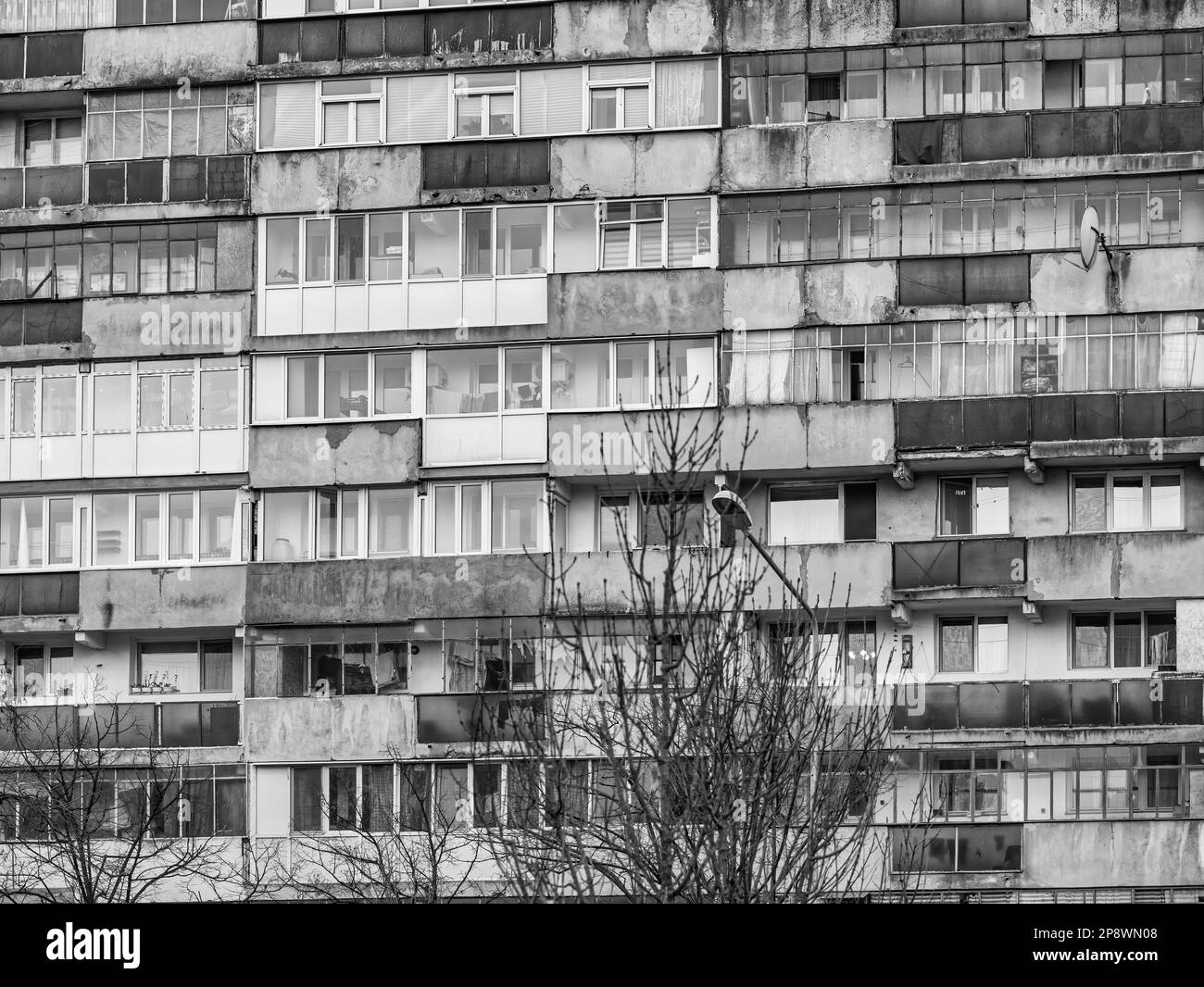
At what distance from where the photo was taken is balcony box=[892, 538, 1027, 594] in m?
48.5

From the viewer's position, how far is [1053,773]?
1909 inches

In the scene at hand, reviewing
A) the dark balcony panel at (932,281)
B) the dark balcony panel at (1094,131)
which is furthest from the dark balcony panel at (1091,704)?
the dark balcony panel at (1094,131)

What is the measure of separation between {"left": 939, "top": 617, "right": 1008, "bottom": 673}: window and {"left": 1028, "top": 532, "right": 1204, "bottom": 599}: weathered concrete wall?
1616mm

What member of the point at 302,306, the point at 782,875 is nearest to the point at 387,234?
the point at 302,306

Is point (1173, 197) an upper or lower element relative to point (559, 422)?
upper

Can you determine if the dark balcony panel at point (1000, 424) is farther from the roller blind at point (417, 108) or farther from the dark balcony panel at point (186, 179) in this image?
the dark balcony panel at point (186, 179)

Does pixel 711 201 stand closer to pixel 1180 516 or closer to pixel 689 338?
pixel 689 338

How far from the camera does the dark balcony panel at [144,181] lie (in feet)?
173

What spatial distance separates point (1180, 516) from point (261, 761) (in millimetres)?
16598

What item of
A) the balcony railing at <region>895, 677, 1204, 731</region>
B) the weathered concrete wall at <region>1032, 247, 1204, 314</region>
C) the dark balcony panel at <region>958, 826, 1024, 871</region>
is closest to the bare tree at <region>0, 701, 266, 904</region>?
the balcony railing at <region>895, 677, 1204, 731</region>

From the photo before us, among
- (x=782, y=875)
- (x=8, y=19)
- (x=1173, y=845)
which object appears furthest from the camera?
(x=8, y=19)

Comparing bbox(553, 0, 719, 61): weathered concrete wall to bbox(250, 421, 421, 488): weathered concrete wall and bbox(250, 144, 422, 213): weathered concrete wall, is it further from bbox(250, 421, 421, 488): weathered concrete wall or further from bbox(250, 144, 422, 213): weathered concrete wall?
bbox(250, 421, 421, 488): weathered concrete wall

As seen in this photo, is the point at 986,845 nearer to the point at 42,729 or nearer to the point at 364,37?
the point at 42,729

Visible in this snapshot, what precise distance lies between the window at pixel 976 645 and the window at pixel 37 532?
1595cm
